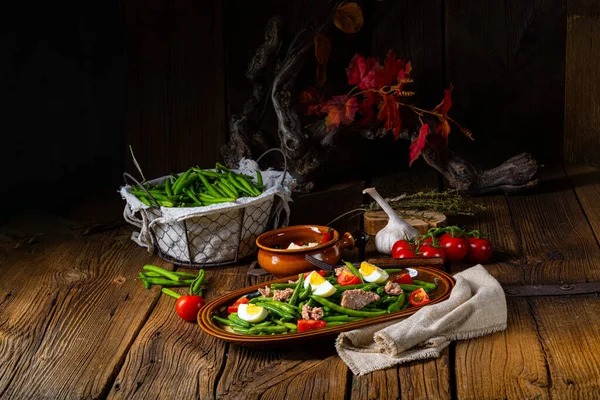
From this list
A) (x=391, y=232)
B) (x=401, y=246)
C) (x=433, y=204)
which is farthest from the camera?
(x=433, y=204)

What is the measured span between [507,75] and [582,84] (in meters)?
0.46

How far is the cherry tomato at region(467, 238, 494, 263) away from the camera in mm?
3729

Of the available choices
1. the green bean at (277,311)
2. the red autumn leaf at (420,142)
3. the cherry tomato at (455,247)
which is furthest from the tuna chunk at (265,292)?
the red autumn leaf at (420,142)

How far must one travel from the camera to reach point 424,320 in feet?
9.50

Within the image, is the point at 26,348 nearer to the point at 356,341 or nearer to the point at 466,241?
the point at 356,341

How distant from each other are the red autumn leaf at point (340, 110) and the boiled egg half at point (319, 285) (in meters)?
1.55

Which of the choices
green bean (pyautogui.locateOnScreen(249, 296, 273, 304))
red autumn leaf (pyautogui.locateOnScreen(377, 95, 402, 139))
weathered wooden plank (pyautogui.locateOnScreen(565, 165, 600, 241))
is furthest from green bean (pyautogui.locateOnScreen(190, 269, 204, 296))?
weathered wooden plank (pyautogui.locateOnScreen(565, 165, 600, 241))

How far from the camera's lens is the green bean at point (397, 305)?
2.97 m

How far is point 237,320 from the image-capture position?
2.93 metres

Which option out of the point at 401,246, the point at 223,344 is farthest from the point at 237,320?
the point at 401,246

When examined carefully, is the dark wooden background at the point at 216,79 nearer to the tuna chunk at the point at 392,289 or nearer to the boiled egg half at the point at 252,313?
the tuna chunk at the point at 392,289

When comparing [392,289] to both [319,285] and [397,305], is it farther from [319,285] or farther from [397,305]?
[319,285]

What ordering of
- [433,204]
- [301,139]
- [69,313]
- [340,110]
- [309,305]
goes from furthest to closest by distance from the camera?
[301,139] → [340,110] → [433,204] → [69,313] → [309,305]

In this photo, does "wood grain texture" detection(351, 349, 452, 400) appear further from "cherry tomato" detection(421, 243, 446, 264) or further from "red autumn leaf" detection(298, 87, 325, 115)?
"red autumn leaf" detection(298, 87, 325, 115)
